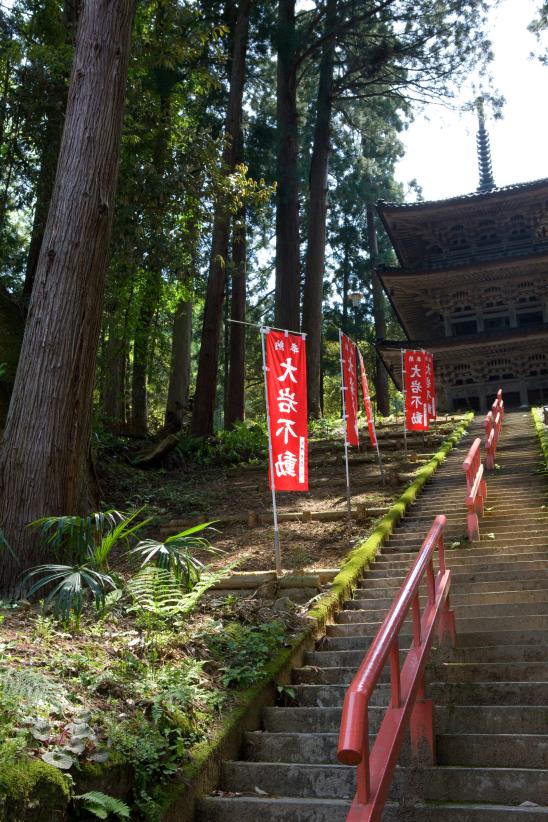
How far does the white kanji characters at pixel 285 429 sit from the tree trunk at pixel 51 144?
20.5ft

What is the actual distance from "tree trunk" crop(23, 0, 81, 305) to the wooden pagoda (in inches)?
524

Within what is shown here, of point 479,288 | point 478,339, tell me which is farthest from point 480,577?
point 479,288

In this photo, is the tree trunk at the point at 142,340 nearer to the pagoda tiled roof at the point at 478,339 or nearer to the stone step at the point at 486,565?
the stone step at the point at 486,565

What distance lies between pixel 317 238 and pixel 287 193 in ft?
6.40

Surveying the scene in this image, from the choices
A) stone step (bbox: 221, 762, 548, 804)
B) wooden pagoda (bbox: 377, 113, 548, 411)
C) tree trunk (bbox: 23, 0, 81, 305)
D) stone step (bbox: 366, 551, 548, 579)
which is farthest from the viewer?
wooden pagoda (bbox: 377, 113, 548, 411)

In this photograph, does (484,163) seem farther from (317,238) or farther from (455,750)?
(455,750)

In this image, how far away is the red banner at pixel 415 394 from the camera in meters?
15.0

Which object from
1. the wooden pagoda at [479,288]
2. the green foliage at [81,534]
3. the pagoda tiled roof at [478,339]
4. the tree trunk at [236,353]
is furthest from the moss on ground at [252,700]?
the wooden pagoda at [479,288]

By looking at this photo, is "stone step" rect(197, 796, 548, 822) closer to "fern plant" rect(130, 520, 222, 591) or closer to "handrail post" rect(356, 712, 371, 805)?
"handrail post" rect(356, 712, 371, 805)

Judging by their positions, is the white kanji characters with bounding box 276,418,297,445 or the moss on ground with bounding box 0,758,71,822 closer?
the moss on ground with bounding box 0,758,71,822

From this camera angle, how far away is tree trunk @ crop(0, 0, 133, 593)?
19.7 ft

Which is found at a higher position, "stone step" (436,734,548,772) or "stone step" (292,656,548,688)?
"stone step" (292,656,548,688)

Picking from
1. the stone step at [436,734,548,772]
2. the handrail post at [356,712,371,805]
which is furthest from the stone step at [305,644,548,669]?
the handrail post at [356,712,371,805]

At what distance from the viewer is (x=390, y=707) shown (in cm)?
333
